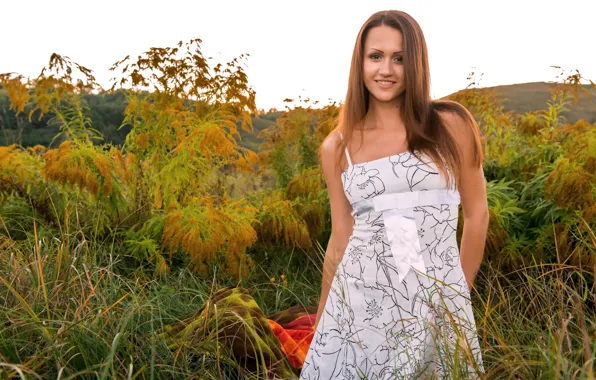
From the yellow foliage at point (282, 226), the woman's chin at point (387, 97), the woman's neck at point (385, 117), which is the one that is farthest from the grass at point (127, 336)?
the yellow foliage at point (282, 226)

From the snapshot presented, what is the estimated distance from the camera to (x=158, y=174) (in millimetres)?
4777

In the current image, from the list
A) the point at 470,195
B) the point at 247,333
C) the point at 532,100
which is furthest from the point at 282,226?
the point at 532,100

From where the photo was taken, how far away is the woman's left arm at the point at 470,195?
2506 mm

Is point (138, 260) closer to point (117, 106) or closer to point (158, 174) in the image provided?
point (158, 174)

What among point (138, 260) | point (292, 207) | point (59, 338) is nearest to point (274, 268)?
point (292, 207)

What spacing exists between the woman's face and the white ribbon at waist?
1.46ft

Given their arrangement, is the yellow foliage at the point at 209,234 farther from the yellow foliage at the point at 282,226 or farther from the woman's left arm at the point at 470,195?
the woman's left arm at the point at 470,195

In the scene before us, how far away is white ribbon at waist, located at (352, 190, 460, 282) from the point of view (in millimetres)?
2309

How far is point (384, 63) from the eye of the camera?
8.30 ft

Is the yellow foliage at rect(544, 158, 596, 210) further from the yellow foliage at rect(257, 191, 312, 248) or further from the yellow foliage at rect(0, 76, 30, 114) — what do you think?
the yellow foliage at rect(0, 76, 30, 114)

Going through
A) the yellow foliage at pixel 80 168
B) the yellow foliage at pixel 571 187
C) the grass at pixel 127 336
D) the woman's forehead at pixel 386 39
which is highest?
the woman's forehead at pixel 386 39

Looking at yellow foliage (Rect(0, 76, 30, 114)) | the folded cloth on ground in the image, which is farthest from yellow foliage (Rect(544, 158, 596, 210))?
yellow foliage (Rect(0, 76, 30, 114))

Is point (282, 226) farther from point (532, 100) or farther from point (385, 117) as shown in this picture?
point (532, 100)

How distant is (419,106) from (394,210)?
0.46 meters
